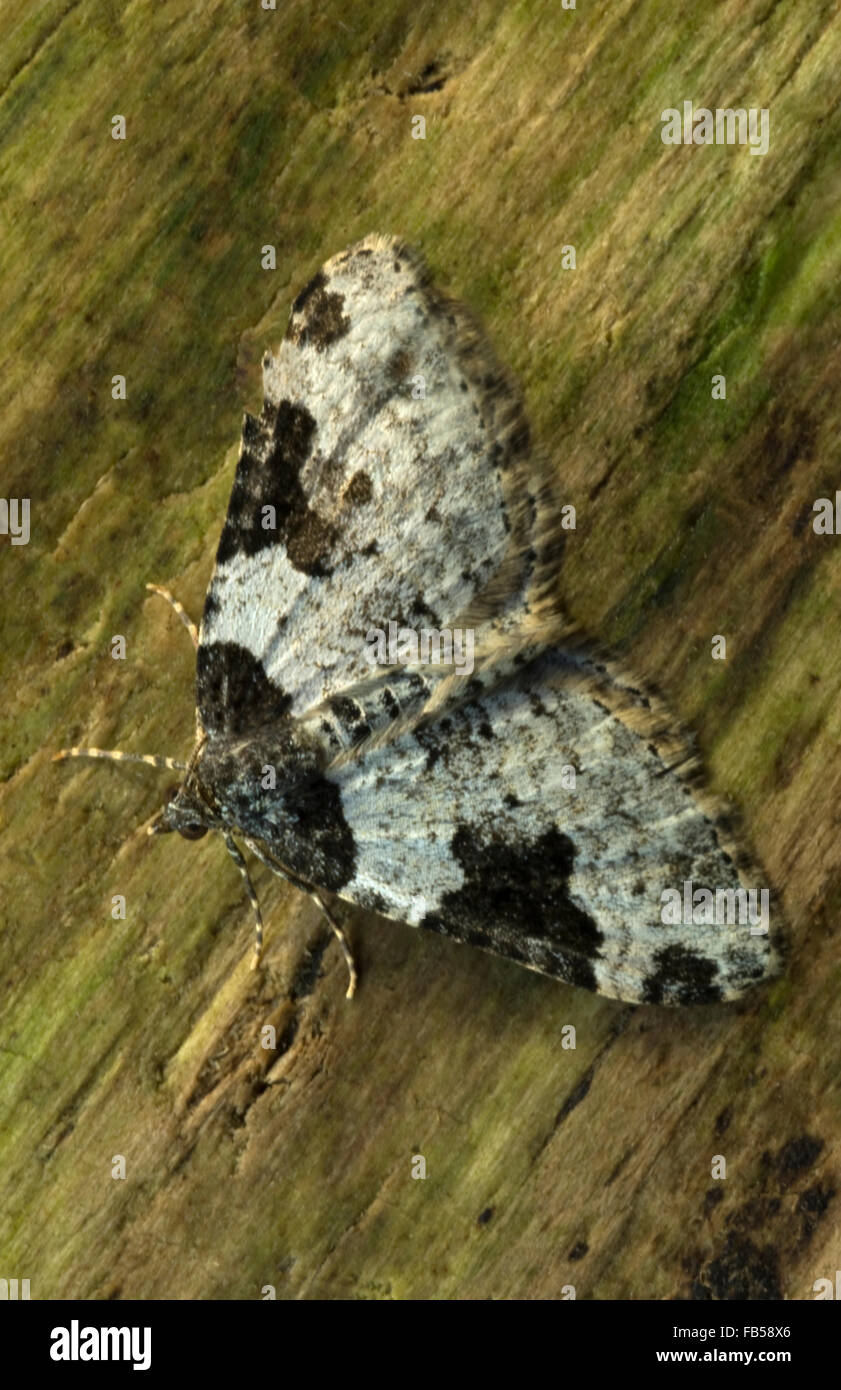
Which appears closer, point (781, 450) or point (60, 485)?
point (781, 450)

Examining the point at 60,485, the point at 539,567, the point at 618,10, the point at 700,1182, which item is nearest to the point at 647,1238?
the point at 700,1182

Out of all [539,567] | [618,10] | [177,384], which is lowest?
[539,567]

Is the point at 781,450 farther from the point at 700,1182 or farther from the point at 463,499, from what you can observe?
the point at 700,1182

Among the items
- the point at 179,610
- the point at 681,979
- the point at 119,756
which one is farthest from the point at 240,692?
the point at 681,979

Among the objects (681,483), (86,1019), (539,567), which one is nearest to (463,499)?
(539,567)

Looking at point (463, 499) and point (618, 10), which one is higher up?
point (618, 10)

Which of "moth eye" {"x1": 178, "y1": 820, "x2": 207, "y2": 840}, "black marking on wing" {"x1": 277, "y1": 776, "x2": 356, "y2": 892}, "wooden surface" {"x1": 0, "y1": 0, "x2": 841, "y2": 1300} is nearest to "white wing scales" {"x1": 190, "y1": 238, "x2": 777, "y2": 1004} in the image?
"black marking on wing" {"x1": 277, "y1": 776, "x2": 356, "y2": 892}

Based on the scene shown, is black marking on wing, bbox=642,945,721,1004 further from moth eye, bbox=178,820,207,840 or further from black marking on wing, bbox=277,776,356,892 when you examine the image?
moth eye, bbox=178,820,207,840
